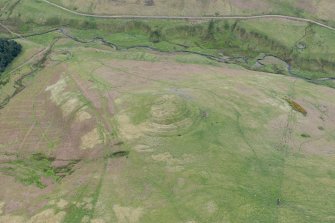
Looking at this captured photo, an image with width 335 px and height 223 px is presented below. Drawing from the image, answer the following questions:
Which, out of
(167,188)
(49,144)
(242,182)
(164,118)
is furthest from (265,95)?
(49,144)

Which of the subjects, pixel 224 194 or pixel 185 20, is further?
pixel 185 20

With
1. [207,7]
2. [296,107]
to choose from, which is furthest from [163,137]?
[207,7]

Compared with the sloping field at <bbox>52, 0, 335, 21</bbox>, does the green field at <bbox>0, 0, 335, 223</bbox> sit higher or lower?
lower

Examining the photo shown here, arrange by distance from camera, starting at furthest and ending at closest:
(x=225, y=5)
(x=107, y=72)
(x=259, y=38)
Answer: (x=225, y=5) < (x=259, y=38) < (x=107, y=72)

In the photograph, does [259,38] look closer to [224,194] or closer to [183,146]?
[183,146]

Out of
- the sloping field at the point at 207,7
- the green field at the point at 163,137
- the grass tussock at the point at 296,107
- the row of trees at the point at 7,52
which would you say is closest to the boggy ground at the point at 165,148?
the green field at the point at 163,137

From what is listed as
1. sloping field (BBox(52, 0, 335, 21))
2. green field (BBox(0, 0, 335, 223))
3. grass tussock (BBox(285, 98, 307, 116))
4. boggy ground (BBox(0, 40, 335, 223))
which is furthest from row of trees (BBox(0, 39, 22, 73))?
grass tussock (BBox(285, 98, 307, 116))

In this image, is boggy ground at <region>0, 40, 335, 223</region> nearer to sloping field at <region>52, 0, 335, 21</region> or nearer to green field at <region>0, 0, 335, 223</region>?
green field at <region>0, 0, 335, 223</region>
